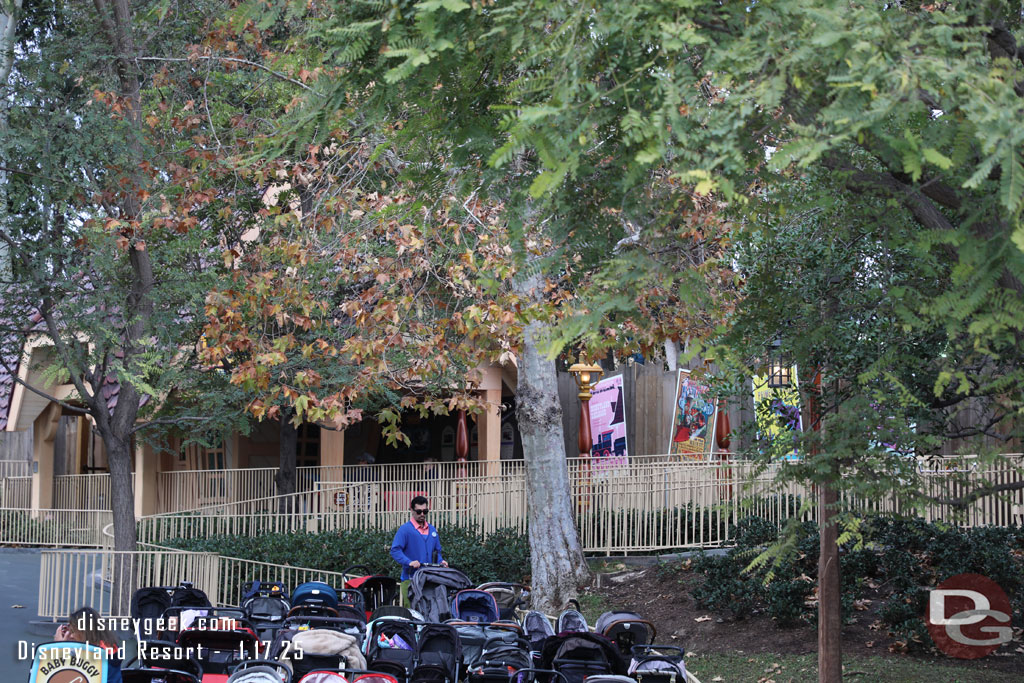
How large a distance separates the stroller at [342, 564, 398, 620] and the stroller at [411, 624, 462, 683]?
9.45 feet

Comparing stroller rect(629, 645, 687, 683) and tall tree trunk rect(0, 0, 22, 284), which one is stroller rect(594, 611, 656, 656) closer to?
stroller rect(629, 645, 687, 683)

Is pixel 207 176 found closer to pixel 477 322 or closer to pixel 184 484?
pixel 477 322

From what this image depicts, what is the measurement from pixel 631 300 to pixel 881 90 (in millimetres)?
1606

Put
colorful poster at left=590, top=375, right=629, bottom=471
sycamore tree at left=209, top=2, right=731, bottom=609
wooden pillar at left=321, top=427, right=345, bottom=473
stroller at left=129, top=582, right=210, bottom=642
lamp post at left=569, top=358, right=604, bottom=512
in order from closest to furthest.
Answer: sycamore tree at left=209, top=2, right=731, bottom=609 → stroller at left=129, top=582, right=210, bottom=642 → lamp post at left=569, top=358, right=604, bottom=512 → colorful poster at left=590, top=375, right=629, bottom=471 → wooden pillar at left=321, top=427, right=345, bottom=473

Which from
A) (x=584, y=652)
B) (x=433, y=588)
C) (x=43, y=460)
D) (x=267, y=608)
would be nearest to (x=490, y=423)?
(x=43, y=460)

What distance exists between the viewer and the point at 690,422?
21.3 meters

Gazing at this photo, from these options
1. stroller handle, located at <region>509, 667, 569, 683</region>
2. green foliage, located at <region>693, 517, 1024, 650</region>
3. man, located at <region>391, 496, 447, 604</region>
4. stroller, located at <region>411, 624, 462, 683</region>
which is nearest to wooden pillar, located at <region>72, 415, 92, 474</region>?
man, located at <region>391, 496, 447, 604</region>

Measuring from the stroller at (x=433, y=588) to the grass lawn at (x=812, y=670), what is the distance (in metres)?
2.77

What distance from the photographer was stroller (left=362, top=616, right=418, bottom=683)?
28.5 ft

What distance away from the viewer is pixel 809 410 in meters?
8.89

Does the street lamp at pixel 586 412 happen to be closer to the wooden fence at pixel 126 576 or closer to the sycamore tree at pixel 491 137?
the wooden fence at pixel 126 576

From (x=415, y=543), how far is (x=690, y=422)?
→ 10.9 m

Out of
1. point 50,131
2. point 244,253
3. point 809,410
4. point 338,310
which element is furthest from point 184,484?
point 809,410

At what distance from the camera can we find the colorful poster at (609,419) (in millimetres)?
21719
